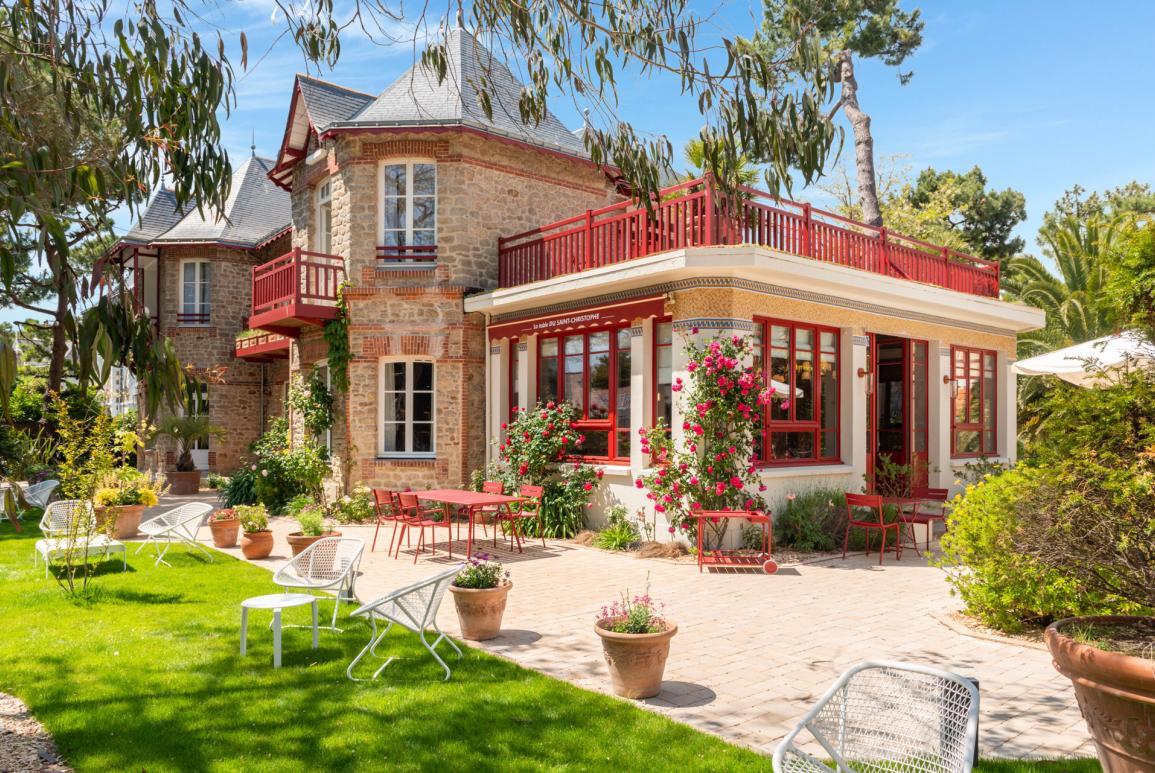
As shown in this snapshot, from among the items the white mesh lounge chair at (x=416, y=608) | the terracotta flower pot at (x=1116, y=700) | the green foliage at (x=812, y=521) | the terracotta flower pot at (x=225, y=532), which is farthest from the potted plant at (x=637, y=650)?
the terracotta flower pot at (x=225, y=532)

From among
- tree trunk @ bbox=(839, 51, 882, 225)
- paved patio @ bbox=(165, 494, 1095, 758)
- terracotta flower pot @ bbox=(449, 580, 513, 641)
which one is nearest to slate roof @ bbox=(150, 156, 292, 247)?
paved patio @ bbox=(165, 494, 1095, 758)

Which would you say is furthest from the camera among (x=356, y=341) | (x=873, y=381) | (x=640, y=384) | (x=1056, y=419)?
(x=356, y=341)

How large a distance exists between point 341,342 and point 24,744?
10.4 meters

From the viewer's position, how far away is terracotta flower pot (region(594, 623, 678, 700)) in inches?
197

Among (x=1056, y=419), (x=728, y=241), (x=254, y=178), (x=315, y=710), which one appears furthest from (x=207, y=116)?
(x=254, y=178)

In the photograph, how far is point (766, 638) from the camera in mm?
6504

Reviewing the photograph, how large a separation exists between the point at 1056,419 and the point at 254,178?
76.8 ft

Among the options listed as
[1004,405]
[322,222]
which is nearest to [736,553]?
[1004,405]

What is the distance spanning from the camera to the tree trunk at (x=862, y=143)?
68.8 feet

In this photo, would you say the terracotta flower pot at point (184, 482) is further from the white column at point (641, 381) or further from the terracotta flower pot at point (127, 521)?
the white column at point (641, 381)

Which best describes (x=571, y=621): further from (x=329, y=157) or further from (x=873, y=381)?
(x=329, y=157)

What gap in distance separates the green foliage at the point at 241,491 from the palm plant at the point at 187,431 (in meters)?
4.28

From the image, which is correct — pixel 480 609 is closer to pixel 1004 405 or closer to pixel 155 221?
pixel 1004 405

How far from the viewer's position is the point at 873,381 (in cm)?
1321
